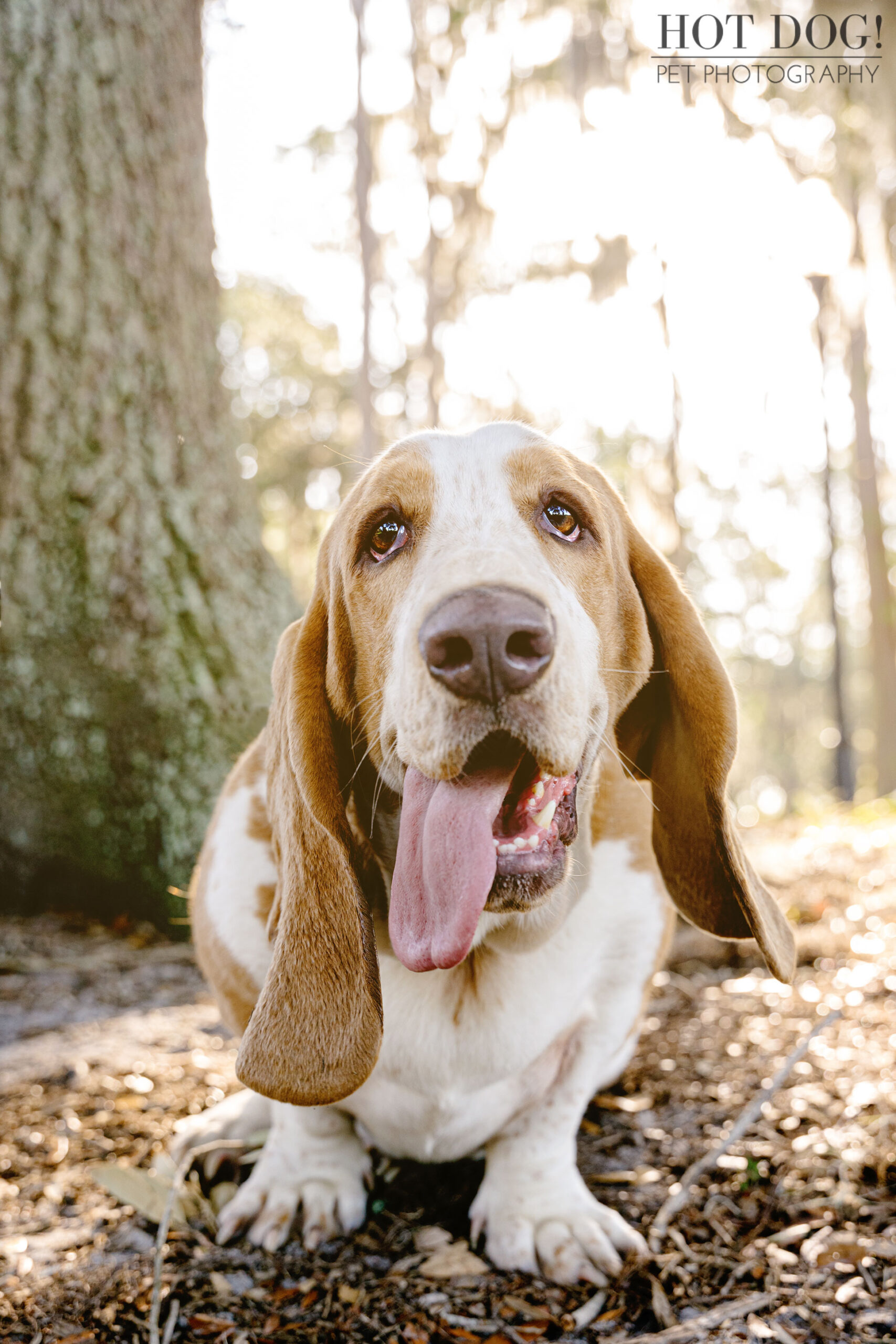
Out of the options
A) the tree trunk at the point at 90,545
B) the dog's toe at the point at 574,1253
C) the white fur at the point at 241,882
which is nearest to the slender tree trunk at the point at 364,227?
the tree trunk at the point at 90,545

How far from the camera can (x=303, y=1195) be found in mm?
2289

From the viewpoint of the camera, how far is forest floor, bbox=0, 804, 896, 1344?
1.90 m

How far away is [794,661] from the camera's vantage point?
4997cm

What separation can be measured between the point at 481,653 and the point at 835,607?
16.2 meters

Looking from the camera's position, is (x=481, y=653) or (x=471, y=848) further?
(x=471, y=848)

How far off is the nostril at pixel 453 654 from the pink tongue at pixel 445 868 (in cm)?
24

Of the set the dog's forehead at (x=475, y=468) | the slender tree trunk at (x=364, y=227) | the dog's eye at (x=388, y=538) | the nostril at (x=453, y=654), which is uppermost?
the slender tree trunk at (x=364, y=227)

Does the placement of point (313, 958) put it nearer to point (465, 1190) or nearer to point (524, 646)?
point (524, 646)

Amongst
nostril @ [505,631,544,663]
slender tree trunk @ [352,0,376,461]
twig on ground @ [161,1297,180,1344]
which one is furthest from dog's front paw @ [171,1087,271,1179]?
slender tree trunk @ [352,0,376,461]

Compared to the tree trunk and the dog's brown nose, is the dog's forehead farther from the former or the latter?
the tree trunk

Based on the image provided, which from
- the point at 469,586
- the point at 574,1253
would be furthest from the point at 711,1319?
the point at 469,586

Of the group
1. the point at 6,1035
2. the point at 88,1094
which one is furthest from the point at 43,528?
the point at 88,1094

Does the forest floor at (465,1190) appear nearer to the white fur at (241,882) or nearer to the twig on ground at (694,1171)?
the twig on ground at (694,1171)

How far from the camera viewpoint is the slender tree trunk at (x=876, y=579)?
15203mm
